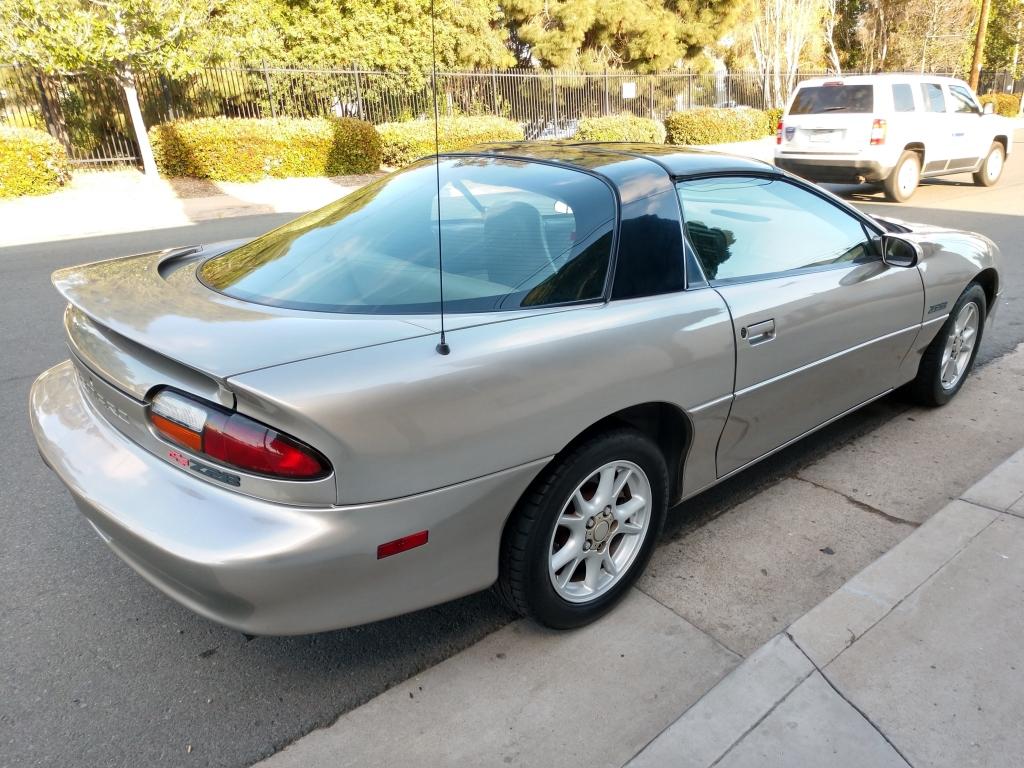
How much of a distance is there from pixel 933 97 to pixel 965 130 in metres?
1.02

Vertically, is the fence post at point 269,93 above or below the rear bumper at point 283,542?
above

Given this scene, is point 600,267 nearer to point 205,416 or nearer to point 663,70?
point 205,416

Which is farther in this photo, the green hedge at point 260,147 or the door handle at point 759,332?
the green hedge at point 260,147

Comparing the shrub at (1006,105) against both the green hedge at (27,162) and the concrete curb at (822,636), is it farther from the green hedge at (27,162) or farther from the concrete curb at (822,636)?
the concrete curb at (822,636)

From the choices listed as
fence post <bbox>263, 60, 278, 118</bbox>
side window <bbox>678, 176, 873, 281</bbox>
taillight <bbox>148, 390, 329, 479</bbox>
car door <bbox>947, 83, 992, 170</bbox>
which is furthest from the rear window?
taillight <bbox>148, 390, 329, 479</bbox>

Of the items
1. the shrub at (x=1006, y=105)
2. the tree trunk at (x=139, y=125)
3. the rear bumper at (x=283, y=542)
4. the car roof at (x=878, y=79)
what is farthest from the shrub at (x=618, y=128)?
the shrub at (x=1006, y=105)

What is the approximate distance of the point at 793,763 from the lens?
6.48ft

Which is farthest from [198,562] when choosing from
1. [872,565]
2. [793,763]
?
[872,565]

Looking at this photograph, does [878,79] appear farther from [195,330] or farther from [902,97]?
[195,330]

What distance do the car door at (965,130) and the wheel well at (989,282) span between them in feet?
32.8

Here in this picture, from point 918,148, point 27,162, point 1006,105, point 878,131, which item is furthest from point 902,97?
point 1006,105

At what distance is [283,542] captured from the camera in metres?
1.85

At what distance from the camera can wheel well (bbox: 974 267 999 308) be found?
13.9ft

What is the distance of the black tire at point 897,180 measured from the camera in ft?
39.2
